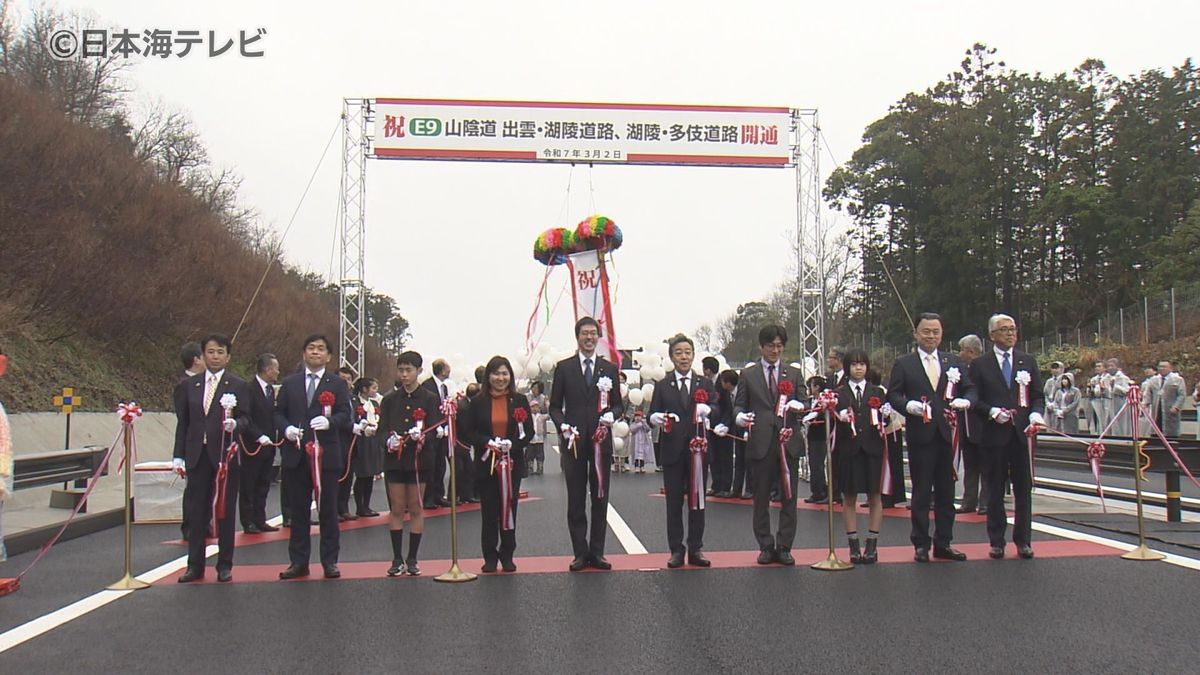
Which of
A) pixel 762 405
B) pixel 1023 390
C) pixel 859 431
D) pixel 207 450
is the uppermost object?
pixel 1023 390

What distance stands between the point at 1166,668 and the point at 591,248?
18.7 meters

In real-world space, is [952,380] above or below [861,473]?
above

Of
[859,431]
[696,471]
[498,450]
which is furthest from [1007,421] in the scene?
[498,450]

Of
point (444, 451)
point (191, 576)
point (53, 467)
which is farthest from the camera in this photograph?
point (53, 467)

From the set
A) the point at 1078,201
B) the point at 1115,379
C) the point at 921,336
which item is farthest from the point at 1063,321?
the point at 921,336

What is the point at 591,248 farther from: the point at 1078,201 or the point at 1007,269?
the point at 1007,269

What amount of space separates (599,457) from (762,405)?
1.47 meters

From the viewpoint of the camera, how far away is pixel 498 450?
8555 millimetres

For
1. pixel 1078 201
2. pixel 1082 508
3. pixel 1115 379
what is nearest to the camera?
pixel 1082 508

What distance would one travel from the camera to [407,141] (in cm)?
2303

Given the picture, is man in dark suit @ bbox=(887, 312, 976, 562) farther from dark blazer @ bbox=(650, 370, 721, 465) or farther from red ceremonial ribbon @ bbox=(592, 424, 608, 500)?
red ceremonial ribbon @ bbox=(592, 424, 608, 500)

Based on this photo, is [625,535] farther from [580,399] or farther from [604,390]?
[604,390]

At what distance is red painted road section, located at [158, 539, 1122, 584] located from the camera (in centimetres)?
845

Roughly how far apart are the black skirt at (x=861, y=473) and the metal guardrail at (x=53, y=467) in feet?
29.2
